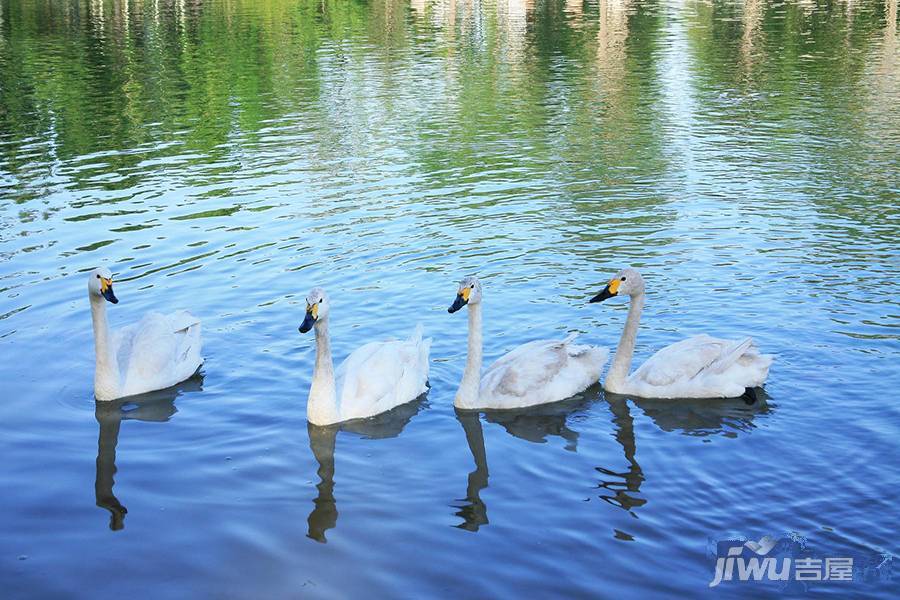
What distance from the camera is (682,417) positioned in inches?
490

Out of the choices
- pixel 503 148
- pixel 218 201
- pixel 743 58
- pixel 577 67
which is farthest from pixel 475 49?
pixel 218 201

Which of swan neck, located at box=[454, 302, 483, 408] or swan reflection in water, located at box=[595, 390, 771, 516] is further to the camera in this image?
Result: swan neck, located at box=[454, 302, 483, 408]

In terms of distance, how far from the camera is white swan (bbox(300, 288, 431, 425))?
39.8 ft

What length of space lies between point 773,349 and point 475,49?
A: 35.9m

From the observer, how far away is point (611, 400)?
1297cm

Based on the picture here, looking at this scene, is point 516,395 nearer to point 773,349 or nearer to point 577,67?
point 773,349

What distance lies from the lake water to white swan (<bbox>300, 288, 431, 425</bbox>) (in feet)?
0.74

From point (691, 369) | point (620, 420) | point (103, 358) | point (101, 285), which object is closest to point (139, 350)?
point (103, 358)

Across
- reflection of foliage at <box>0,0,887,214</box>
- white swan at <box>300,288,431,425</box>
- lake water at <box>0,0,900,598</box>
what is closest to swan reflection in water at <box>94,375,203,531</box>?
lake water at <box>0,0,900,598</box>

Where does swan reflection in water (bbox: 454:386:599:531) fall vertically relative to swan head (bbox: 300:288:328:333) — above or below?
below

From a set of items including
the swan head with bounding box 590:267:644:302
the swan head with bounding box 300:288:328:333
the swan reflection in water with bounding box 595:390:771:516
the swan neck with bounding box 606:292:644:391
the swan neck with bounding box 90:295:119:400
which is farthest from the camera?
the swan head with bounding box 590:267:644:302

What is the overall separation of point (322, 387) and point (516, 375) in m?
2.17

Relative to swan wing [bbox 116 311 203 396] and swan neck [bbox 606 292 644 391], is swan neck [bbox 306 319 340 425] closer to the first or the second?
swan wing [bbox 116 311 203 396]

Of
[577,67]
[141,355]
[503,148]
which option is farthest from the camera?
[577,67]
